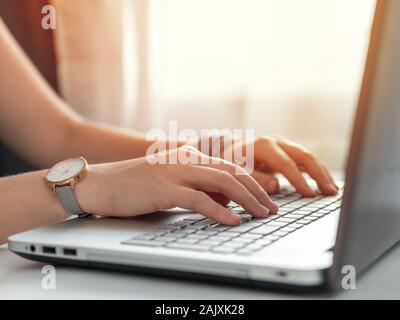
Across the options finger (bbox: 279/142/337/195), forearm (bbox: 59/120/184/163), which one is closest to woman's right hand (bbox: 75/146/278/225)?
finger (bbox: 279/142/337/195)

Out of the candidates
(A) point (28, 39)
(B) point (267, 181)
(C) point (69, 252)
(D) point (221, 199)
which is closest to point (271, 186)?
(B) point (267, 181)

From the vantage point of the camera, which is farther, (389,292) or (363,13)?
(363,13)

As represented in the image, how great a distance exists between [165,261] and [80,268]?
0.11 metres

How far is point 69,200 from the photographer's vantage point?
753mm

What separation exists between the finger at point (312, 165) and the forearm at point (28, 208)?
14.6 inches

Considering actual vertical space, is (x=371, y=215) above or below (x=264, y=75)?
above

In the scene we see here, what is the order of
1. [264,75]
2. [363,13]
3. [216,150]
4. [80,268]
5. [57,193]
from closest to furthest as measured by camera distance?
[80,268] → [57,193] → [216,150] → [363,13] → [264,75]

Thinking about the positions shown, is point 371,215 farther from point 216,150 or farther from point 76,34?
point 76,34

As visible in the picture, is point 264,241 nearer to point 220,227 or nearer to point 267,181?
point 220,227

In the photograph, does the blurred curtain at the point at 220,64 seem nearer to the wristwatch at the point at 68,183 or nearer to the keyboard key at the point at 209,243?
the wristwatch at the point at 68,183

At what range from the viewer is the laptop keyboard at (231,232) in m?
0.59
